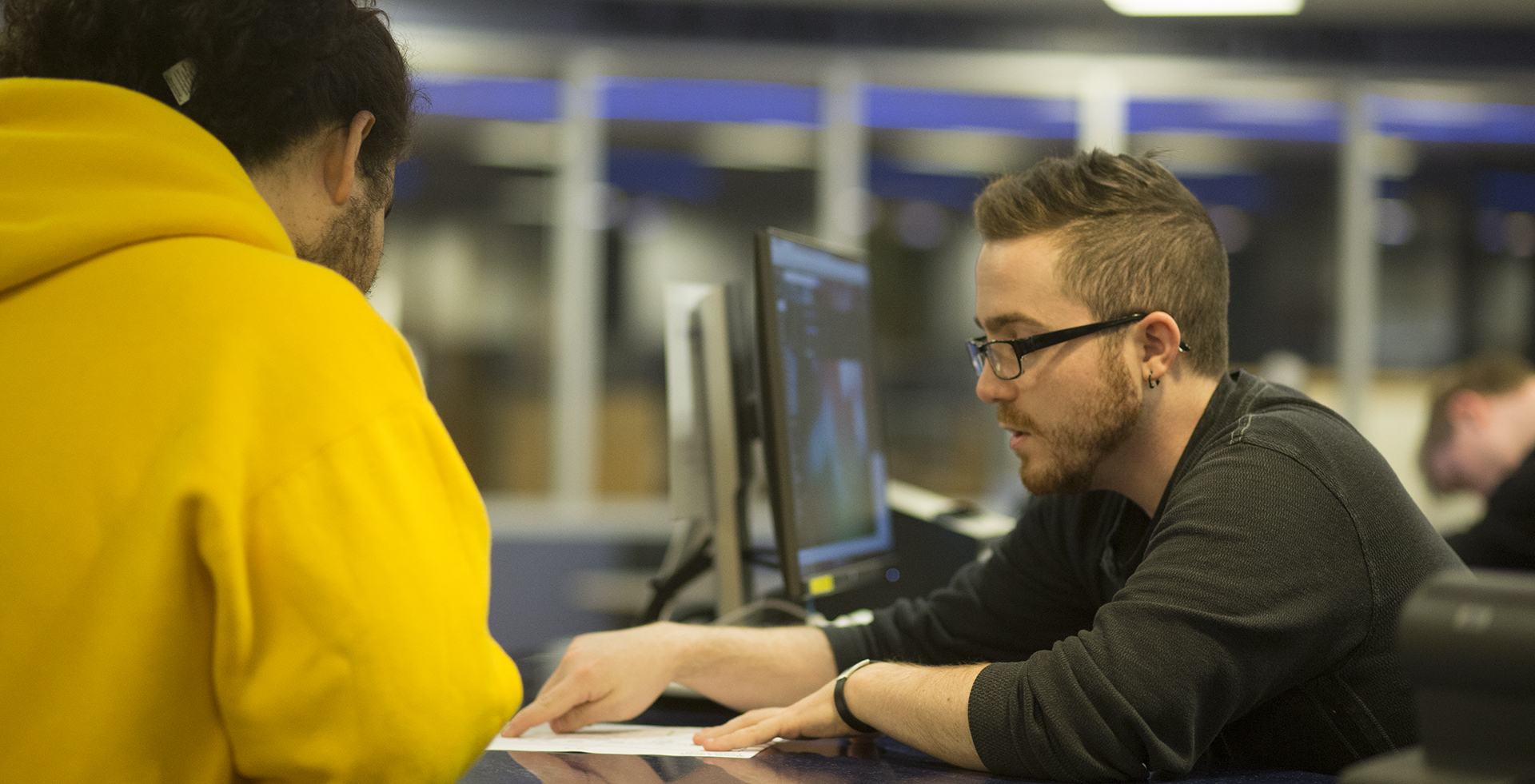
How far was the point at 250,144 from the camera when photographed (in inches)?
33.6

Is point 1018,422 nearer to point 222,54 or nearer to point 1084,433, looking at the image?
point 1084,433

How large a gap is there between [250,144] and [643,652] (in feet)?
2.46

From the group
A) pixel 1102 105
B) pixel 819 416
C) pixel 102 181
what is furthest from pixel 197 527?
pixel 1102 105

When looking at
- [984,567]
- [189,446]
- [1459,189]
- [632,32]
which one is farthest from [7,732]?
[1459,189]

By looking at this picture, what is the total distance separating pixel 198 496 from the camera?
2.17 feet

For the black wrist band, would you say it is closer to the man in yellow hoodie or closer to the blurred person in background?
the man in yellow hoodie

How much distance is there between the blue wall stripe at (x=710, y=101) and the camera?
5074 millimetres

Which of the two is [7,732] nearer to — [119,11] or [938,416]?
[119,11]

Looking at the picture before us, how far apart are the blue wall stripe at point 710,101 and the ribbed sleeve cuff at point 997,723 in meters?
4.36

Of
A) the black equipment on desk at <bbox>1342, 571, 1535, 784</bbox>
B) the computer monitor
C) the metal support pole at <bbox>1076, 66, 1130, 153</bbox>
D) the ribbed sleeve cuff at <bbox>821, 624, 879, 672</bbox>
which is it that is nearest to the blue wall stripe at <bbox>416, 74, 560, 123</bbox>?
Result: the metal support pole at <bbox>1076, 66, 1130, 153</bbox>

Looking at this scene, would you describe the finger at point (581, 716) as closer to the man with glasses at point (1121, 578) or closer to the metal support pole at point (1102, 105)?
the man with glasses at point (1121, 578)

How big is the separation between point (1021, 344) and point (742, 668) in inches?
21.0

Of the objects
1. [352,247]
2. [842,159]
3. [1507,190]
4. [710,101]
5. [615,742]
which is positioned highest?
[710,101]

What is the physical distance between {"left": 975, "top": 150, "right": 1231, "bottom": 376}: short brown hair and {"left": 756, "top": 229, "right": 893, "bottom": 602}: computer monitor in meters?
0.32
